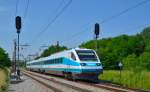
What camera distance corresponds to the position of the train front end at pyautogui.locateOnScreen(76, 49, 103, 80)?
34562 millimetres

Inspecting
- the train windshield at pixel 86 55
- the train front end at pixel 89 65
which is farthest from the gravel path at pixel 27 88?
the train windshield at pixel 86 55

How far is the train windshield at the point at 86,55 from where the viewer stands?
1407 inches

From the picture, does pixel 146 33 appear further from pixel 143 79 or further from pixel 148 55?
pixel 143 79

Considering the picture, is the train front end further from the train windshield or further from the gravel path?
the gravel path

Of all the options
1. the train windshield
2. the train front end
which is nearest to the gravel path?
the train front end

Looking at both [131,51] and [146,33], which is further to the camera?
[146,33]

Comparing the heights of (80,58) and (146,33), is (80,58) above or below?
below

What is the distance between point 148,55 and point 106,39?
52065 mm

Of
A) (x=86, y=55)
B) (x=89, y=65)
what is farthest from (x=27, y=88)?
(x=86, y=55)

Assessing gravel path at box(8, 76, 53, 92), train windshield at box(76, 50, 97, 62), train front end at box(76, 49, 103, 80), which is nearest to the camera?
gravel path at box(8, 76, 53, 92)

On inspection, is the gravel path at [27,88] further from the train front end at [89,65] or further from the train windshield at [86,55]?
the train windshield at [86,55]

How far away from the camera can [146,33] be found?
160 m

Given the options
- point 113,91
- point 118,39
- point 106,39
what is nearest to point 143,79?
point 113,91

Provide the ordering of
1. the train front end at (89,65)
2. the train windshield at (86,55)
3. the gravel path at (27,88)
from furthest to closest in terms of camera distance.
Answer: the train windshield at (86,55), the train front end at (89,65), the gravel path at (27,88)
